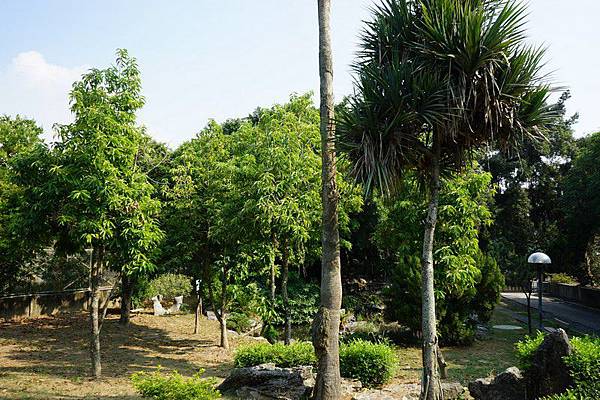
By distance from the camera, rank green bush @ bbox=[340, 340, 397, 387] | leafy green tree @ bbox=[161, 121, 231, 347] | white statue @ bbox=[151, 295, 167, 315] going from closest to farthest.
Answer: green bush @ bbox=[340, 340, 397, 387]
leafy green tree @ bbox=[161, 121, 231, 347]
white statue @ bbox=[151, 295, 167, 315]

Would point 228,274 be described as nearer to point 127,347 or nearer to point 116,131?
point 127,347

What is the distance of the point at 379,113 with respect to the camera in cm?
666

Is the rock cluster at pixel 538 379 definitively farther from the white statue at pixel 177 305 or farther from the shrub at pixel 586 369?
the white statue at pixel 177 305

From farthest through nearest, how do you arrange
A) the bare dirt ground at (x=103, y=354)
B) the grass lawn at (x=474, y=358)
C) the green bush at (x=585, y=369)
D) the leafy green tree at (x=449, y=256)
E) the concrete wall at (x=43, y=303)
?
the concrete wall at (x=43, y=303)
the grass lawn at (x=474, y=358)
the leafy green tree at (x=449, y=256)
the bare dirt ground at (x=103, y=354)
the green bush at (x=585, y=369)

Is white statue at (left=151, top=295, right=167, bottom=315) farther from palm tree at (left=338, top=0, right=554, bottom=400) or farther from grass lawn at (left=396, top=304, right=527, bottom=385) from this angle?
palm tree at (left=338, top=0, right=554, bottom=400)

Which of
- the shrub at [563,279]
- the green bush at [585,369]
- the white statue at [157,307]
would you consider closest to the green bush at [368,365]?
the green bush at [585,369]

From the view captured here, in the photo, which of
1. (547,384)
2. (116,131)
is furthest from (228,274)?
(547,384)

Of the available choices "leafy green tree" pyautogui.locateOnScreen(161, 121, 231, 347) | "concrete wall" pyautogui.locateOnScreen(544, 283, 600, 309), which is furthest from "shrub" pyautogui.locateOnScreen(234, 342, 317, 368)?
"concrete wall" pyautogui.locateOnScreen(544, 283, 600, 309)

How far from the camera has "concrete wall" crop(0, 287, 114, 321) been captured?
15.0m

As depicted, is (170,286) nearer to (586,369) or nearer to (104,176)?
(104,176)

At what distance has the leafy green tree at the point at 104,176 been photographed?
8.59m

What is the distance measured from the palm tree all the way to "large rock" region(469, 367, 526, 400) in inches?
34.0

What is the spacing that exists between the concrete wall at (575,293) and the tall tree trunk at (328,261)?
23177mm

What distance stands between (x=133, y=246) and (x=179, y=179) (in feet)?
12.2
